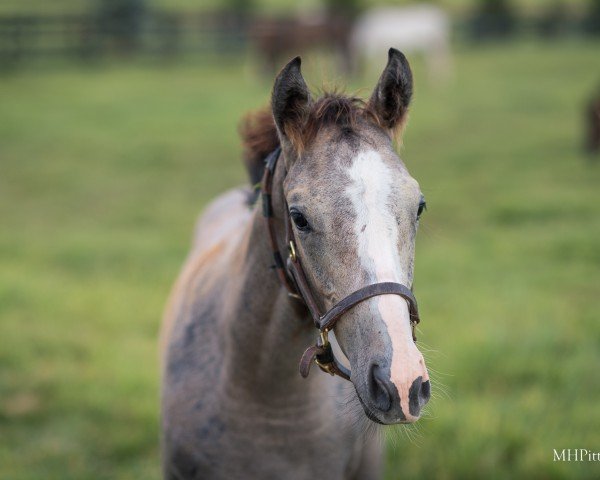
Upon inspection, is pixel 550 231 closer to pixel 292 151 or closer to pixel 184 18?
pixel 292 151

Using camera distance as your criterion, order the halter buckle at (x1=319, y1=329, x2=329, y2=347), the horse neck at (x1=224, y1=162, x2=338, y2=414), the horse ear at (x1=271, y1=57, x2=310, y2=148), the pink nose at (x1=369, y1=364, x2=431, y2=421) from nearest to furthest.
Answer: the pink nose at (x1=369, y1=364, x2=431, y2=421)
the halter buckle at (x1=319, y1=329, x2=329, y2=347)
the horse ear at (x1=271, y1=57, x2=310, y2=148)
the horse neck at (x1=224, y1=162, x2=338, y2=414)

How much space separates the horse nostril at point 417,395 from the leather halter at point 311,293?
0.53 feet

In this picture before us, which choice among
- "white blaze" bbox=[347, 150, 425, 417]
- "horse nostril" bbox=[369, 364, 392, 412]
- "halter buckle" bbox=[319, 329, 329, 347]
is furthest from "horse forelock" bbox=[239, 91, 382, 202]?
"horse nostril" bbox=[369, 364, 392, 412]

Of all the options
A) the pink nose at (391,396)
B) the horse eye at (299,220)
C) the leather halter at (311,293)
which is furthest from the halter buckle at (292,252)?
the pink nose at (391,396)

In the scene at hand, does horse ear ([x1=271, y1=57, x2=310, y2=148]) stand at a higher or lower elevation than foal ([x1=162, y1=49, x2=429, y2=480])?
higher

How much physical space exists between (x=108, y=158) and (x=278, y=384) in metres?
9.49

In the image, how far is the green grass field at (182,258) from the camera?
4.00 metres

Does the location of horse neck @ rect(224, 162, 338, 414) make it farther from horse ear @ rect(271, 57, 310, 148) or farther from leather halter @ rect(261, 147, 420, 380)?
horse ear @ rect(271, 57, 310, 148)

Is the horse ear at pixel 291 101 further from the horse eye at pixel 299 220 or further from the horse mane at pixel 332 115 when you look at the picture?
the horse eye at pixel 299 220

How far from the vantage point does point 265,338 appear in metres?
2.43

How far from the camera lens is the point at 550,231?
742 cm

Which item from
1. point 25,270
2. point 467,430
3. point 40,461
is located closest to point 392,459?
point 467,430

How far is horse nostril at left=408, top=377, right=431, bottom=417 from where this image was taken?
1.76 m

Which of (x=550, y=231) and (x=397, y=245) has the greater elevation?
(x=397, y=245)
